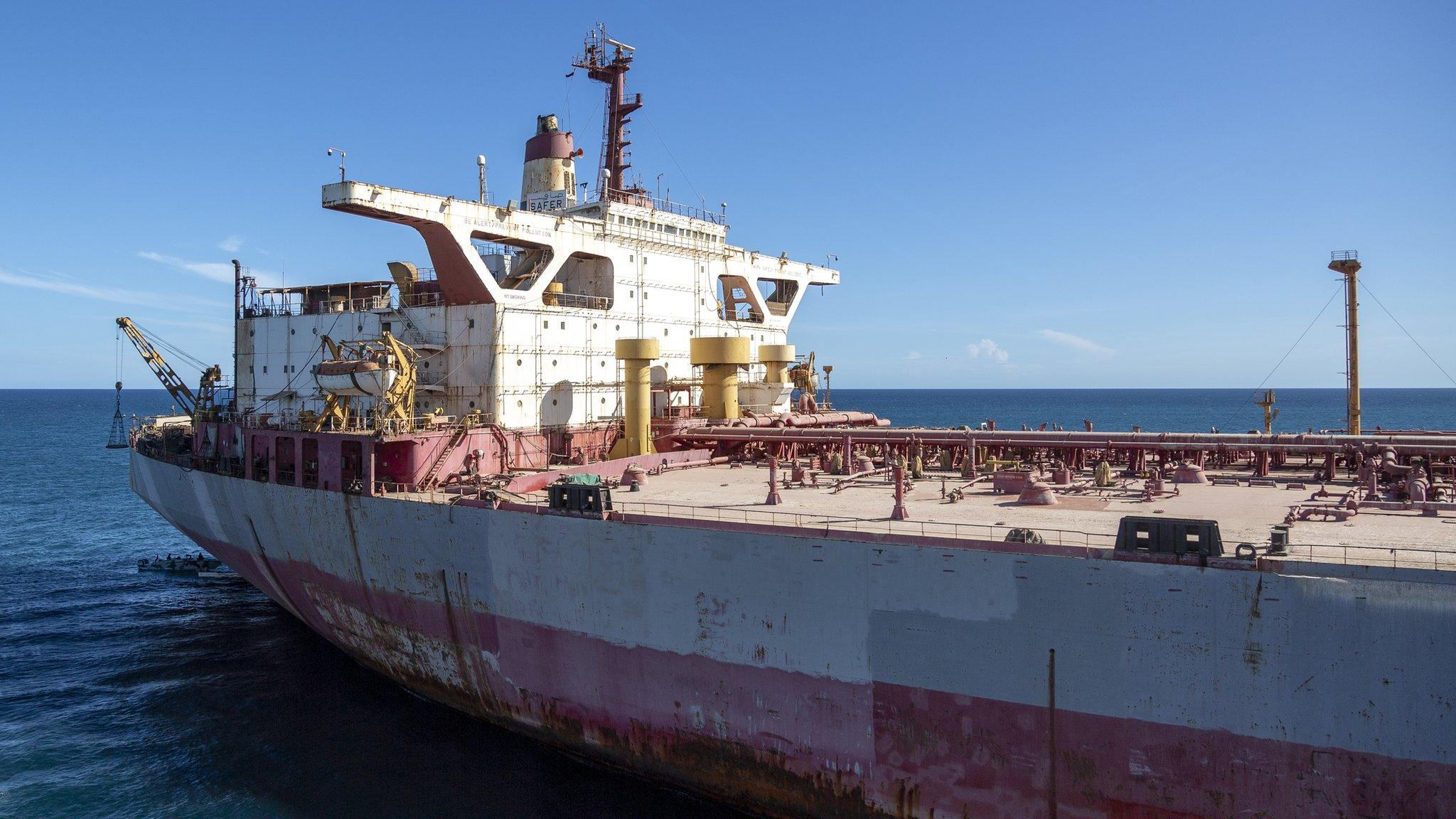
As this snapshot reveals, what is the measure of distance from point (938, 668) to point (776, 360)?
17.1m

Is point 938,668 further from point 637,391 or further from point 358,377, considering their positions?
point 358,377

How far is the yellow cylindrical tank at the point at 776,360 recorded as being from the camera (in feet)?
96.9

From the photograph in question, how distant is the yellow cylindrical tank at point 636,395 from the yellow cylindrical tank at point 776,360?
6190 mm

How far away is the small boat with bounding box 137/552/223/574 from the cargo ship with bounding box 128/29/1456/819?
6.93 m

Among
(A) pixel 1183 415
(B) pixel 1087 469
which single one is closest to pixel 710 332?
(B) pixel 1087 469

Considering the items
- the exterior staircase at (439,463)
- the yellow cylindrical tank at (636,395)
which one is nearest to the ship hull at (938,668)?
the exterior staircase at (439,463)

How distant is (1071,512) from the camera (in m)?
16.5

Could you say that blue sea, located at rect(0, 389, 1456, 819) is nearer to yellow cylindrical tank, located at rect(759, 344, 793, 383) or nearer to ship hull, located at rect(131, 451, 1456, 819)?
ship hull, located at rect(131, 451, 1456, 819)

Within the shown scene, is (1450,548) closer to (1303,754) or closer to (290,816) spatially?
(1303,754)

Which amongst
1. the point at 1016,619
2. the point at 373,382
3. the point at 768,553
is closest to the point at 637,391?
the point at 373,382

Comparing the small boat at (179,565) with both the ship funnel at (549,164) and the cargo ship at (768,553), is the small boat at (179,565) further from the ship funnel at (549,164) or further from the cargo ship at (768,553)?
the ship funnel at (549,164)

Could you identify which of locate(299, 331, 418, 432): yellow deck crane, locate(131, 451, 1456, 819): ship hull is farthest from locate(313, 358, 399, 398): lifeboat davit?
locate(131, 451, 1456, 819): ship hull

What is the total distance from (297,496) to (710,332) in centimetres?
1479

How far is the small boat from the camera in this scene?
35.3 meters
